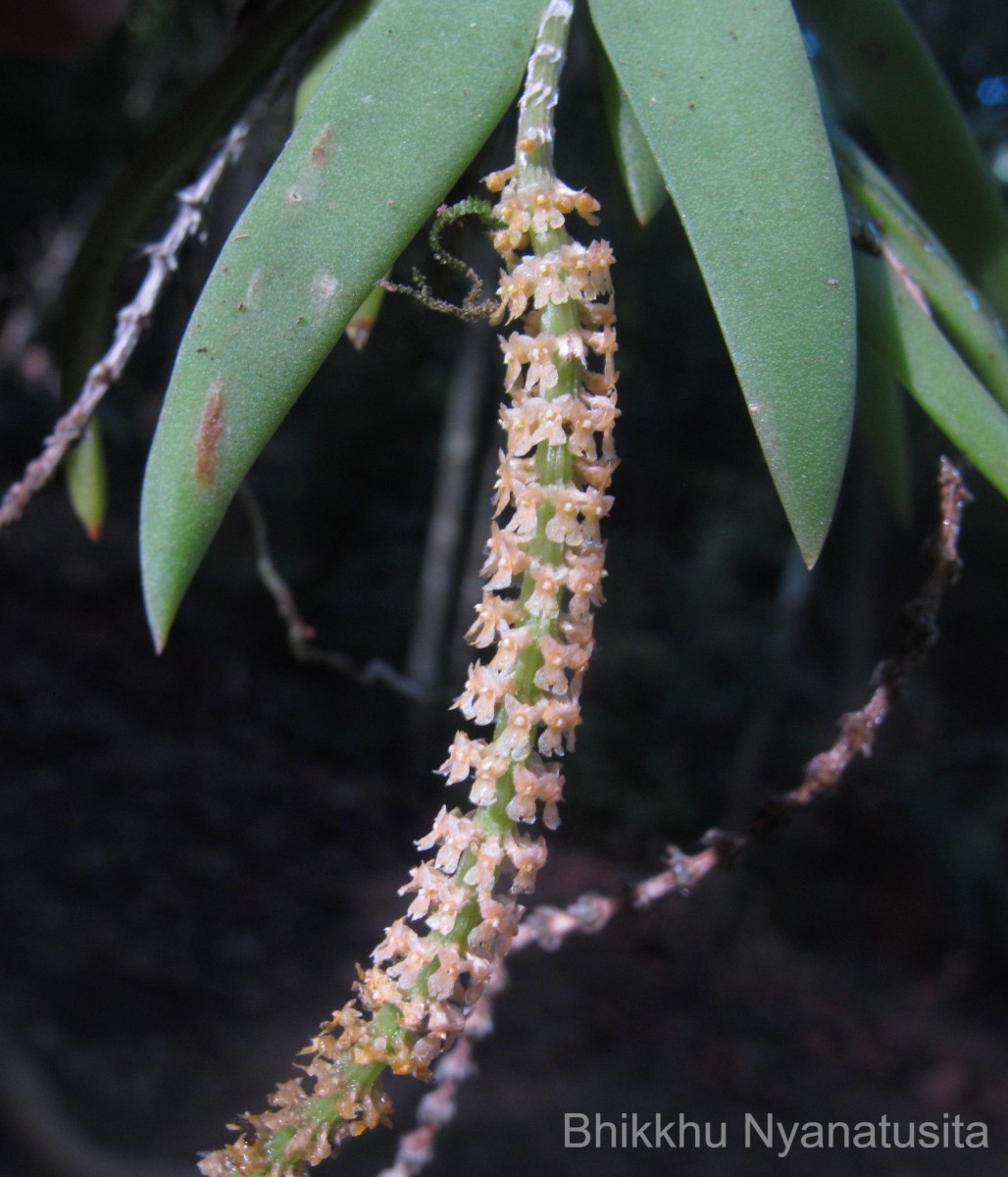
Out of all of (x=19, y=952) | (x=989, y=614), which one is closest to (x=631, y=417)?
(x=989, y=614)

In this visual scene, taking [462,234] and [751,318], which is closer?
[751,318]

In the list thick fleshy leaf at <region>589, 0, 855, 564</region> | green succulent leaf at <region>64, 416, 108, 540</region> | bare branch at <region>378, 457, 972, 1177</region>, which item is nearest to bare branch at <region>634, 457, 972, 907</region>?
bare branch at <region>378, 457, 972, 1177</region>

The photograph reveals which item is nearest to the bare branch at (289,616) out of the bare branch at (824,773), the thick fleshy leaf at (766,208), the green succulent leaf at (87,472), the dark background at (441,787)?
the green succulent leaf at (87,472)

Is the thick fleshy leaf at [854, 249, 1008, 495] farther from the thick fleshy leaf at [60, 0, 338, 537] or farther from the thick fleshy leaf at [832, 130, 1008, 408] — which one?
the thick fleshy leaf at [60, 0, 338, 537]

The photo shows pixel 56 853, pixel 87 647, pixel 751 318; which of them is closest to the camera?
pixel 751 318

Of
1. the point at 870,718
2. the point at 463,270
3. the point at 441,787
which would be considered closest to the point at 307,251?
the point at 463,270

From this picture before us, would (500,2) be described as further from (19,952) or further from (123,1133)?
(19,952)

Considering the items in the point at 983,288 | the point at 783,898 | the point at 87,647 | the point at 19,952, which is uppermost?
the point at 983,288

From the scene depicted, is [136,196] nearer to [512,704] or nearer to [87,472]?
[87,472]
